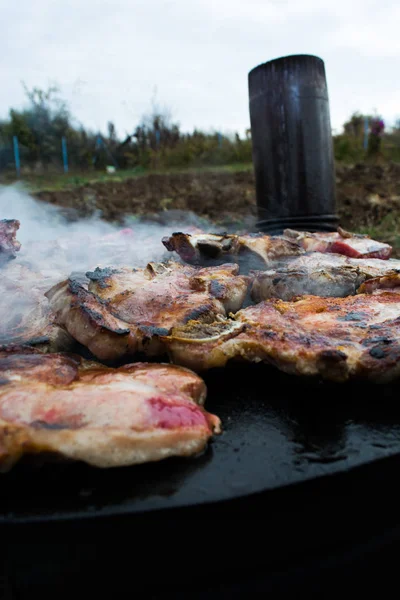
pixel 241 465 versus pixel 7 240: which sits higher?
pixel 7 240

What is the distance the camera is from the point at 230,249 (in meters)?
2.53

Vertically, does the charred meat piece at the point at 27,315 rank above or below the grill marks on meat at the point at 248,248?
below

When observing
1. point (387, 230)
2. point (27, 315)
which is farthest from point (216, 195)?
point (27, 315)

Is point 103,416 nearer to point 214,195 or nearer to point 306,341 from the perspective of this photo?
point 306,341

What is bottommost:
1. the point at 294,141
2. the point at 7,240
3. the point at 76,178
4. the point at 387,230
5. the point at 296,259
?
the point at 387,230

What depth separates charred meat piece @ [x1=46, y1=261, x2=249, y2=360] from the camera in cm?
147

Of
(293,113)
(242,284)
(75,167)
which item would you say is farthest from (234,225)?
(75,167)

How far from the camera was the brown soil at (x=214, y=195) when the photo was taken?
44.0ft

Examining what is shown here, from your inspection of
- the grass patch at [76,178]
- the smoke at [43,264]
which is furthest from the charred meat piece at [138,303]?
the grass patch at [76,178]

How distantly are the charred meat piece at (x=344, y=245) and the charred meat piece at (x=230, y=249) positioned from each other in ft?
0.98

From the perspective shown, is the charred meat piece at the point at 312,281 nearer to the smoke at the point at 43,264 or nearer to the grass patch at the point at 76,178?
the smoke at the point at 43,264

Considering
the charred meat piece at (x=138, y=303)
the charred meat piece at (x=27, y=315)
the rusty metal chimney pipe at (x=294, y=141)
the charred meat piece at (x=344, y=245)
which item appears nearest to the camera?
the charred meat piece at (x=138, y=303)

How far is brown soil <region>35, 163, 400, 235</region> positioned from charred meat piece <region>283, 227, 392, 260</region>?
10.4 metres

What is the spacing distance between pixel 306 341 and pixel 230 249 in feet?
4.19
